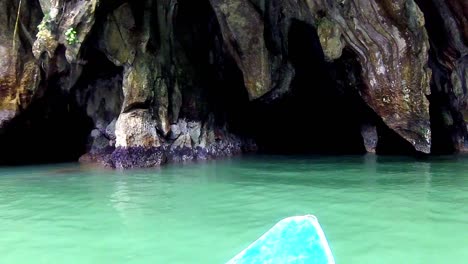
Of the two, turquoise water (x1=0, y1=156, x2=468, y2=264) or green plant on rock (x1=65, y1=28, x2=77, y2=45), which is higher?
green plant on rock (x1=65, y1=28, x2=77, y2=45)

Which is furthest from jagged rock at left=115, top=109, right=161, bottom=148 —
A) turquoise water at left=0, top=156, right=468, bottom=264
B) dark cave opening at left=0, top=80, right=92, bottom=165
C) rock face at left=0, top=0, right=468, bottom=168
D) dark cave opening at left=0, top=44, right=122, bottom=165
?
dark cave opening at left=0, top=80, right=92, bottom=165

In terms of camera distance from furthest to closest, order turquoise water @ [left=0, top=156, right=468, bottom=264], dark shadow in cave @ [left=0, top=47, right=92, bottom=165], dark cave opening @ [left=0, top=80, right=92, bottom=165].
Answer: dark cave opening @ [left=0, top=80, right=92, bottom=165] → dark shadow in cave @ [left=0, top=47, right=92, bottom=165] → turquoise water @ [left=0, top=156, right=468, bottom=264]

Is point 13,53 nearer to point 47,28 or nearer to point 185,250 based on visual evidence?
point 47,28

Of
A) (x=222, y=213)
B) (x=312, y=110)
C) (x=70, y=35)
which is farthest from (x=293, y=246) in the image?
(x=312, y=110)

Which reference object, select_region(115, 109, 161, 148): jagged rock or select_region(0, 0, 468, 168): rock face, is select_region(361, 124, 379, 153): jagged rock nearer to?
select_region(0, 0, 468, 168): rock face

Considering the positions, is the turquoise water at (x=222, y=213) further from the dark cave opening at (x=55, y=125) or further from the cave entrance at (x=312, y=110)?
the cave entrance at (x=312, y=110)

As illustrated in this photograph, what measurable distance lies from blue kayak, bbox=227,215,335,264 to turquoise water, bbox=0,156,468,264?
1.21 meters

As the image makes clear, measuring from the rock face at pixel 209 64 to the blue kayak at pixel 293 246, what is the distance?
26.9ft

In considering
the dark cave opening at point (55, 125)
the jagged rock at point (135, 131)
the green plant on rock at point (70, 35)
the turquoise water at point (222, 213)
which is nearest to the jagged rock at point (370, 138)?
the turquoise water at point (222, 213)

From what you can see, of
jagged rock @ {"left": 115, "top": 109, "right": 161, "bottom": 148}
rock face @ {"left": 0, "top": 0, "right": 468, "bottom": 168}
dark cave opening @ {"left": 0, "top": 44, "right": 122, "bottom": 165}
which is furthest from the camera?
dark cave opening @ {"left": 0, "top": 44, "right": 122, "bottom": 165}

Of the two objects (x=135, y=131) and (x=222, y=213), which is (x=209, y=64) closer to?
(x=135, y=131)

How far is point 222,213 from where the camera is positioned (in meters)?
5.48

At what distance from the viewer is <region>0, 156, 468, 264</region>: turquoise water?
407 cm

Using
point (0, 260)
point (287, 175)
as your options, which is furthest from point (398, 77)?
point (0, 260)
